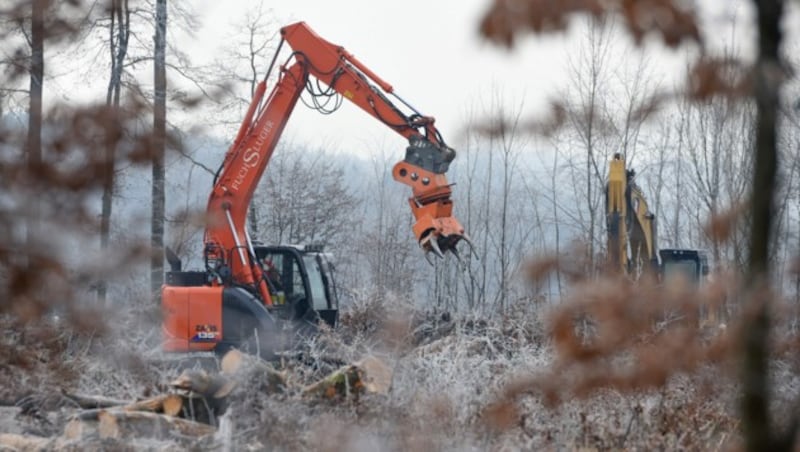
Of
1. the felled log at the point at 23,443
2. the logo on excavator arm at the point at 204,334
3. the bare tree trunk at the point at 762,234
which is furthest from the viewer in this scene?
the logo on excavator arm at the point at 204,334

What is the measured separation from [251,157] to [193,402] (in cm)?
804

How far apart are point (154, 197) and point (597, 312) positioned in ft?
61.3

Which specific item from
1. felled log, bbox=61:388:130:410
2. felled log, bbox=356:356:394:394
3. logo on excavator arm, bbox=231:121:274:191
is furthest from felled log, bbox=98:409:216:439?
logo on excavator arm, bbox=231:121:274:191

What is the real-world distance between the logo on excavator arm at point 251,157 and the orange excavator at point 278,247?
15mm

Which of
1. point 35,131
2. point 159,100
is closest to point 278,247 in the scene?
point 159,100

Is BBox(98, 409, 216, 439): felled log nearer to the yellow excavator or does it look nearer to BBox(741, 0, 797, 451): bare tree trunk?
BBox(741, 0, 797, 451): bare tree trunk

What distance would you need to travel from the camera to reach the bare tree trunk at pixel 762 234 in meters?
3.42

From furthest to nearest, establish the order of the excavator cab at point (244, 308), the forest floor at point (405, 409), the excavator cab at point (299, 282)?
the excavator cab at point (299, 282)
the excavator cab at point (244, 308)
the forest floor at point (405, 409)

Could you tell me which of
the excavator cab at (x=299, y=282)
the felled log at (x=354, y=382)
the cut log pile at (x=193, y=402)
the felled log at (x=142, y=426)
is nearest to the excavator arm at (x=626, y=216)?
the excavator cab at (x=299, y=282)

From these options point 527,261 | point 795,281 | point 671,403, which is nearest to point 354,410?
point 671,403

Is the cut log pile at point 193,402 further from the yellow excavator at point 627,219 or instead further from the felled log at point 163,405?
the yellow excavator at point 627,219

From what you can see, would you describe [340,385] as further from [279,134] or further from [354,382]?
[279,134]

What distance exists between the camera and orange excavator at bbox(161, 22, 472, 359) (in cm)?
1543

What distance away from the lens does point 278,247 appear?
17.1m
